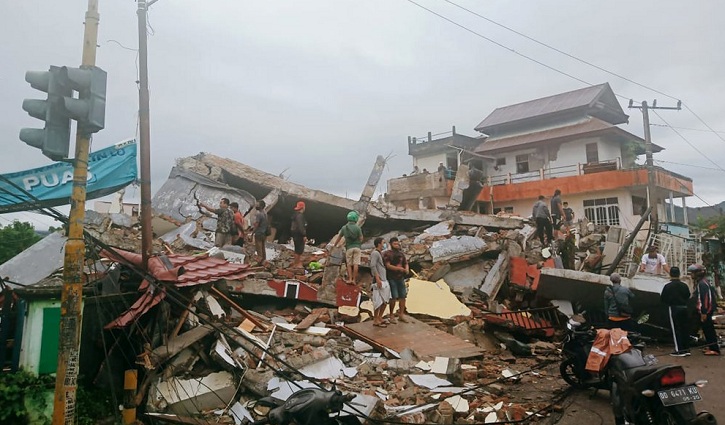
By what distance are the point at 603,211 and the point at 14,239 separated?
2816 centimetres

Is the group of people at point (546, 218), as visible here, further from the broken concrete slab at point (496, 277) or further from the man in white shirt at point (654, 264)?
the man in white shirt at point (654, 264)

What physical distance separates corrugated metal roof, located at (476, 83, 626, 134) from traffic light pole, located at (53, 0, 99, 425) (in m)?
28.2

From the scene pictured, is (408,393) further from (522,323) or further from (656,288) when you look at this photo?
(656,288)

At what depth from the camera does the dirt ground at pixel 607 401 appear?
214 inches

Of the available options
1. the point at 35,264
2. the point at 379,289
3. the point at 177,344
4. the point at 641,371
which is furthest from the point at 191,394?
the point at 35,264

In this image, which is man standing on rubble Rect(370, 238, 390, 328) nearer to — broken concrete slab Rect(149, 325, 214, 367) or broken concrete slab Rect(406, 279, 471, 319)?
broken concrete slab Rect(406, 279, 471, 319)

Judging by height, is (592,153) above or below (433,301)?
above

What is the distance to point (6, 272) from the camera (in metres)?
9.66

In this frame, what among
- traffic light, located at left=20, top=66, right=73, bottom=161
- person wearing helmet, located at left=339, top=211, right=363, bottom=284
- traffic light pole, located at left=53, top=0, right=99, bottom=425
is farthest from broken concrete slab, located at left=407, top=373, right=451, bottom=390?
traffic light, located at left=20, top=66, right=73, bottom=161

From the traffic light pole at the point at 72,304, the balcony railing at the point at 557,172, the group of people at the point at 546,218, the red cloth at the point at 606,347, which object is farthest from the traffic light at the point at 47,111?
the balcony railing at the point at 557,172

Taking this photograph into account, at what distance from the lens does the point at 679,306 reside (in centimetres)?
802

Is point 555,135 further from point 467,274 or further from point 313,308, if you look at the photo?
point 313,308

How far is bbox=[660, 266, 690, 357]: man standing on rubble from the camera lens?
7.95 m

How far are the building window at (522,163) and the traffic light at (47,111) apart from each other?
28.2 metres
